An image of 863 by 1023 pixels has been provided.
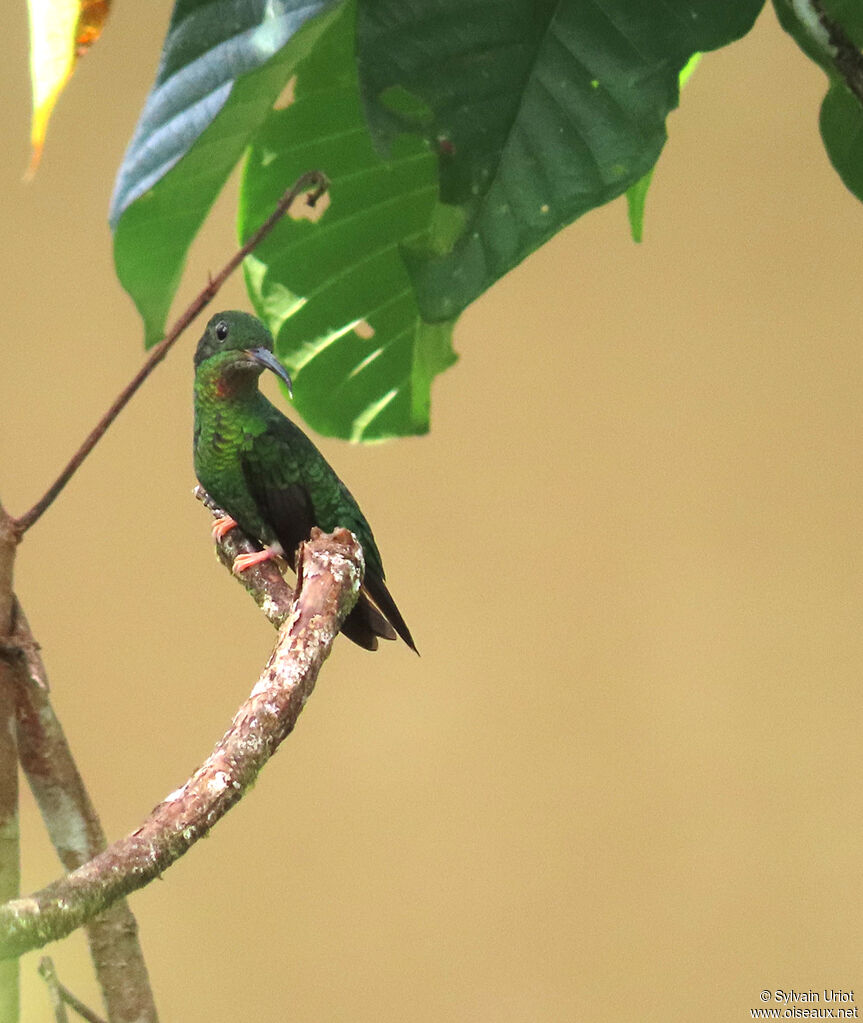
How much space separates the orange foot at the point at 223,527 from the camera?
1.05 meters

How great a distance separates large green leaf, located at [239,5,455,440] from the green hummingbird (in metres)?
0.06

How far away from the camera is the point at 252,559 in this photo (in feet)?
3.09

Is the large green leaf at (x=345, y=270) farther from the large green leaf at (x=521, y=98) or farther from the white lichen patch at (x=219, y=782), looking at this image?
the white lichen patch at (x=219, y=782)

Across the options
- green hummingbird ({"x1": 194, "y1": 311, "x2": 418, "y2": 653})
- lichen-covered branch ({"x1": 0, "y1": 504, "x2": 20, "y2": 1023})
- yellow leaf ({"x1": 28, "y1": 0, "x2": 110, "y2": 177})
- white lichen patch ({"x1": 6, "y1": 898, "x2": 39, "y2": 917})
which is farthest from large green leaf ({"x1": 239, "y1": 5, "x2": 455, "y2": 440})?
white lichen patch ({"x1": 6, "y1": 898, "x2": 39, "y2": 917})

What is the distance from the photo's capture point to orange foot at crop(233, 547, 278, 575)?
94 cm

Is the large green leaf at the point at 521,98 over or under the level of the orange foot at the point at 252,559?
over

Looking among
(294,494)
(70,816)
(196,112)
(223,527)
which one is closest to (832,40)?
(196,112)

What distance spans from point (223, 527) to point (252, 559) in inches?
5.0

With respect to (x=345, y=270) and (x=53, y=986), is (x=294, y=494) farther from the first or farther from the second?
(x=53, y=986)

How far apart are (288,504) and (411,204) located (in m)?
0.30

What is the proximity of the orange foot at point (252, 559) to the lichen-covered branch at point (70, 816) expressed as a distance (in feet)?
0.61

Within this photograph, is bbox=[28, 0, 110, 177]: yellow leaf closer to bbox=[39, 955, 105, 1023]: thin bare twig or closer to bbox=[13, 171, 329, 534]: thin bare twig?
bbox=[13, 171, 329, 534]: thin bare twig

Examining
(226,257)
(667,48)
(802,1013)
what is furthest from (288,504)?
(802,1013)

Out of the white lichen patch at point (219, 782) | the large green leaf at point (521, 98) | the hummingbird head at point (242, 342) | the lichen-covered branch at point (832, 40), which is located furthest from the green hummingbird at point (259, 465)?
the lichen-covered branch at point (832, 40)
